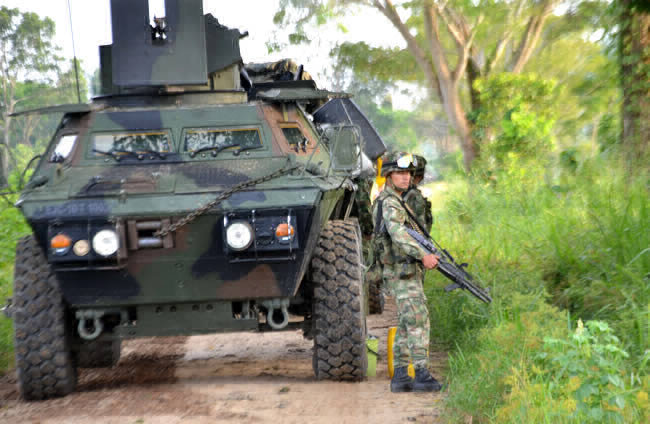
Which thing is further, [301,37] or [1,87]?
[1,87]

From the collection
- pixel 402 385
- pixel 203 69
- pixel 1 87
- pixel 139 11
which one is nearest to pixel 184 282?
pixel 402 385

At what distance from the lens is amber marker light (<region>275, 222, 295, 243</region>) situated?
16.2 ft

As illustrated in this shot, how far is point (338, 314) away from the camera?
5352 mm

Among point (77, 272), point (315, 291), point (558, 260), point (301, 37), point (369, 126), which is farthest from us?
point (301, 37)

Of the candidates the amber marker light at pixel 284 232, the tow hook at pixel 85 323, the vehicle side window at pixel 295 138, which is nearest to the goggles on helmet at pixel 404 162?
the amber marker light at pixel 284 232

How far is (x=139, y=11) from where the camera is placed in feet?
21.4

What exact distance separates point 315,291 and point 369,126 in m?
3.45

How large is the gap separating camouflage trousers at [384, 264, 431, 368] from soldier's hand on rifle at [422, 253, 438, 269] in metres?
0.23

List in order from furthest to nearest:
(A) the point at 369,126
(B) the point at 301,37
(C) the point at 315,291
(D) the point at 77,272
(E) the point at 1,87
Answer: (E) the point at 1,87, (B) the point at 301,37, (A) the point at 369,126, (C) the point at 315,291, (D) the point at 77,272

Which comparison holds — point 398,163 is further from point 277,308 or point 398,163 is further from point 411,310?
point 277,308

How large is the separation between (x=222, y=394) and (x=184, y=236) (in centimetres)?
98

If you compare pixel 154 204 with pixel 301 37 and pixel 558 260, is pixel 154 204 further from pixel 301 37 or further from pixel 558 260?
pixel 301 37

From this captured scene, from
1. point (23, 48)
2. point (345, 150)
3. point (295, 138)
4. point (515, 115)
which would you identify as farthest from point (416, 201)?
point (23, 48)

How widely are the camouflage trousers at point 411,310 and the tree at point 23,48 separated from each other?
747 inches
